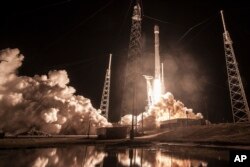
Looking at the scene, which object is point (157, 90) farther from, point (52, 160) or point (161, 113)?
point (52, 160)

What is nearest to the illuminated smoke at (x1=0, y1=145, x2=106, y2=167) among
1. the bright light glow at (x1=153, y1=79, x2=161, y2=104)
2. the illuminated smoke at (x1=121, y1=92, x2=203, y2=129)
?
the illuminated smoke at (x1=121, y1=92, x2=203, y2=129)

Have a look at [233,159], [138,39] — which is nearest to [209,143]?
[233,159]

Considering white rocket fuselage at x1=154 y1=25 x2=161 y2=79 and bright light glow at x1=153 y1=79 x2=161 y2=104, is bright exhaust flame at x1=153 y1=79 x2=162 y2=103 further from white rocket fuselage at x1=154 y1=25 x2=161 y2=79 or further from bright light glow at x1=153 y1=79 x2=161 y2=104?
white rocket fuselage at x1=154 y1=25 x2=161 y2=79

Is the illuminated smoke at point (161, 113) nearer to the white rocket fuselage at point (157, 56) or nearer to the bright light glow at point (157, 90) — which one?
the bright light glow at point (157, 90)

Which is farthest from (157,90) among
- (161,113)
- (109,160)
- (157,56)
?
(109,160)

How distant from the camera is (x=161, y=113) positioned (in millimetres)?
98312

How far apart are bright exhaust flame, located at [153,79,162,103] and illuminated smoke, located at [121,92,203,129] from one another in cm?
190

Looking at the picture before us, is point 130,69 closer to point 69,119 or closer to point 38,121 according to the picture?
point 69,119

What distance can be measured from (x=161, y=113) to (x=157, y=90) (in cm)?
1080

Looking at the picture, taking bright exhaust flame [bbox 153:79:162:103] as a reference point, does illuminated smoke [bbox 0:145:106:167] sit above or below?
below

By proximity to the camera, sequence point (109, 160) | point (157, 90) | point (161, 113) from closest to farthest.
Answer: point (109, 160) < point (161, 113) < point (157, 90)

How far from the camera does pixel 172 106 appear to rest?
10044 cm

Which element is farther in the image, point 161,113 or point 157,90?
point 157,90

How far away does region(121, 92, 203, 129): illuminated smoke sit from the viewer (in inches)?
3548
